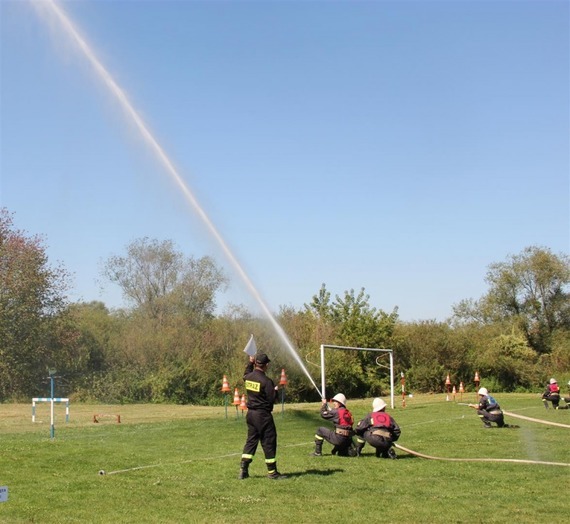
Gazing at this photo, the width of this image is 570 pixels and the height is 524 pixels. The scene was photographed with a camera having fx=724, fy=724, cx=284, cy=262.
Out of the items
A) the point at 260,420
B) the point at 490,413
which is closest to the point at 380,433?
the point at 260,420

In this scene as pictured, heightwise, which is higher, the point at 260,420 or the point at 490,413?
the point at 260,420

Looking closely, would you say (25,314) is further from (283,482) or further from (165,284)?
(283,482)

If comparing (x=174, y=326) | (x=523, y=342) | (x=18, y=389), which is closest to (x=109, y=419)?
(x=18, y=389)

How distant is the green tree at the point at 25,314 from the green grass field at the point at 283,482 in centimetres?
3486

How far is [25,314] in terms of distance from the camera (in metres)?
53.1

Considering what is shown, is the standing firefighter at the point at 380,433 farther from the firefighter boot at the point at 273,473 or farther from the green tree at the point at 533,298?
the green tree at the point at 533,298

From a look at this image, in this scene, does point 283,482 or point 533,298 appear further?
point 533,298

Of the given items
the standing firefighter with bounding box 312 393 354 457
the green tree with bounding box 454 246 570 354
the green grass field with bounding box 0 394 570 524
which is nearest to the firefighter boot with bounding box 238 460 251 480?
the green grass field with bounding box 0 394 570 524

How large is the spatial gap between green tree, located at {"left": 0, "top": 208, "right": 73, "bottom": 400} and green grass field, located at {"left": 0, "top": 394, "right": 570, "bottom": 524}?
114 ft

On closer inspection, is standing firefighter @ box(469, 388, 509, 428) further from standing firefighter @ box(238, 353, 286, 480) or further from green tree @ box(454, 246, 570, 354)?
green tree @ box(454, 246, 570, 354)

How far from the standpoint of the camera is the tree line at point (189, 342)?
53625 millimetres

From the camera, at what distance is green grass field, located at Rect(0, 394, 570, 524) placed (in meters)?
9.32

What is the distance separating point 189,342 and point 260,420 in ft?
159

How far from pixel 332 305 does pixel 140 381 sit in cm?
1700
